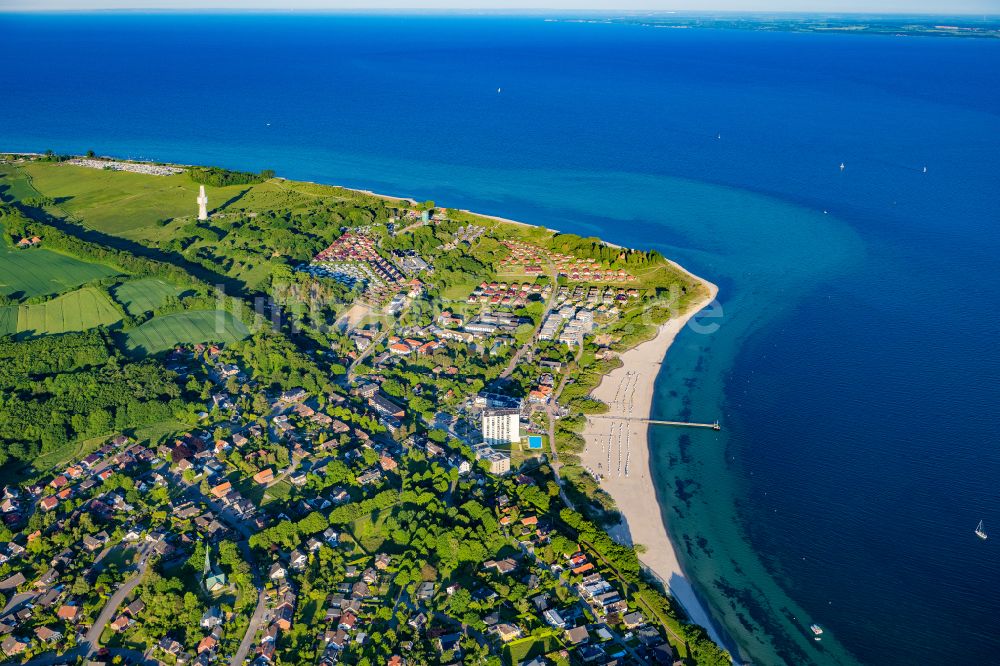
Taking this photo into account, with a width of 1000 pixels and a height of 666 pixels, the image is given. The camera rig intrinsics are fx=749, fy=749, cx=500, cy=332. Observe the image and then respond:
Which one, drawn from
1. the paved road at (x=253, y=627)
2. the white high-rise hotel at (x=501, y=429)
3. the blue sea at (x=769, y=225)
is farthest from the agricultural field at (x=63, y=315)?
the blue sea at (x=769, y=225)

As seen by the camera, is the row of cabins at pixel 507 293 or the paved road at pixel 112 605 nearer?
the paved road at pixel 112 605

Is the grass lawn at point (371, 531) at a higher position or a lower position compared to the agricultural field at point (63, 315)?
lower

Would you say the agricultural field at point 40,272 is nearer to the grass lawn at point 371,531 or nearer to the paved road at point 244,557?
the paved road at point 244,557

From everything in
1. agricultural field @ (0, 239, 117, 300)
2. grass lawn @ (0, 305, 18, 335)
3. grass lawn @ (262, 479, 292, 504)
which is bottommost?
grass lawn @ (262, 479, 292, 504)

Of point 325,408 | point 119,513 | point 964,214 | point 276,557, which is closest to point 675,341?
point 325,408

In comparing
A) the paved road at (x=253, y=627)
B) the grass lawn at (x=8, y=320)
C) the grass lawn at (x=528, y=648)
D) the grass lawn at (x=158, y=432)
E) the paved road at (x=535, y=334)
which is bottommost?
the grass lawn at (x=528, y=648)

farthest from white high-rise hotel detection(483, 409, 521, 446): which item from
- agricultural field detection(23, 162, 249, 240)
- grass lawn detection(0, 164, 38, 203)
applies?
grass lawn detection(0, 164, 38, 203)

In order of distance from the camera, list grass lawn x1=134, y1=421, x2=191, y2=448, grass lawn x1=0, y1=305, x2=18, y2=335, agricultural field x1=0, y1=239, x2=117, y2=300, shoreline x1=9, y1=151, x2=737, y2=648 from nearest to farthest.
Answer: shoreline x1=9, y1=151, x2=737, y2=648 < grass lawn x1=134, y1=421, x2=191, y2=448 < grass lawn x1=0, y1=305, x2=18, y2=335 < agricultural field x1=0, y1=239, x2=117, y2=300

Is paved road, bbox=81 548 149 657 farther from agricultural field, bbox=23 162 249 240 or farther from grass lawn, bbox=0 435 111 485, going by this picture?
agricultural field, bbox=23 162 249 240
